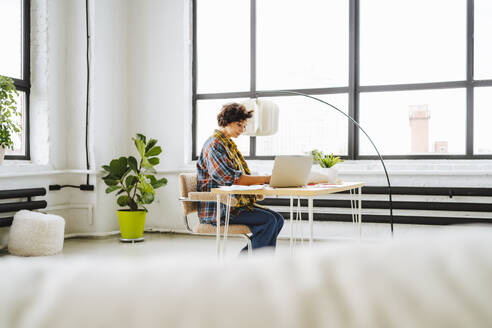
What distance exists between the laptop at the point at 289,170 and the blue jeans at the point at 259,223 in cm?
28

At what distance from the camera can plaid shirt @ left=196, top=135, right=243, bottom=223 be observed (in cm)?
318

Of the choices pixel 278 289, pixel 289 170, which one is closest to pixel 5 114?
pixel 289 170

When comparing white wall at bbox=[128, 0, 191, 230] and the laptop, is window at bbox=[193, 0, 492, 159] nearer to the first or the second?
white wall at bbox=[128, 0, 191, 230]

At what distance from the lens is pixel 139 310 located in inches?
9.9

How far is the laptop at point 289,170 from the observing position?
9.76ft

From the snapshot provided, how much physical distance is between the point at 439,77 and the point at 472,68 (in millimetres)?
314

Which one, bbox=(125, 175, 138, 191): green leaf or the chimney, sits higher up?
the chimney

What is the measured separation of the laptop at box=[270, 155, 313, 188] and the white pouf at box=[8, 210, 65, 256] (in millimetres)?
2431

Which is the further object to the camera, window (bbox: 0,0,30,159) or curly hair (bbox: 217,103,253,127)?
window (bbox: 0,0,30,159)

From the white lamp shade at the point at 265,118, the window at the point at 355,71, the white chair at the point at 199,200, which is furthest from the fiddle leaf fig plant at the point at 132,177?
the white chair at the point at 199,200

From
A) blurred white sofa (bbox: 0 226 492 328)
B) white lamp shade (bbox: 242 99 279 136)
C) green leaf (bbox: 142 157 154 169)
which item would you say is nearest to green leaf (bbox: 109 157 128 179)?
→ green leaf (bbox: 142 157 154 169)

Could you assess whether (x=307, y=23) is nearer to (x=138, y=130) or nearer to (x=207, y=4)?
(x=207, y=4)

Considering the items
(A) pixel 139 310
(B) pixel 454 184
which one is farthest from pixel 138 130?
(A) pixel 139 310

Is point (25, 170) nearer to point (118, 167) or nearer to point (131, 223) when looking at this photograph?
point (118, 167)
